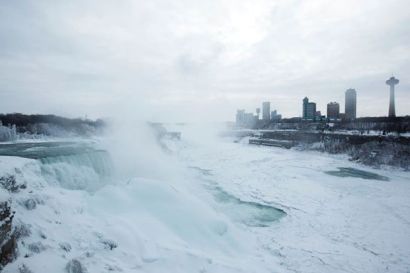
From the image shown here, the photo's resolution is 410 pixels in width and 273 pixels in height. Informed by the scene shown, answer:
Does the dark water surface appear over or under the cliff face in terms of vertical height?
under

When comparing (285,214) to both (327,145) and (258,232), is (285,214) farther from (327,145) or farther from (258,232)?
(327,145)

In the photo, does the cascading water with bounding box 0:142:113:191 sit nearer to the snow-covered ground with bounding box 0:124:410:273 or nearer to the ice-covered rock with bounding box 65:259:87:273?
the snow-covered ground with bounding box 0:124:410:273

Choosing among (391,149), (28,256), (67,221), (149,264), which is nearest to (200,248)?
(149,264)

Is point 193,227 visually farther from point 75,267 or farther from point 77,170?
point 77,170

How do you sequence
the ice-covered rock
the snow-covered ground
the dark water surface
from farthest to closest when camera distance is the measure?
the dark water surface → the snow-covered ground → the ice-covered rock

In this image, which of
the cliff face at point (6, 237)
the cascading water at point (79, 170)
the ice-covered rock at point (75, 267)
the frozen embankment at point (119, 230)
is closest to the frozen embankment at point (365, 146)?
the frozen embankment at point (119, 230)

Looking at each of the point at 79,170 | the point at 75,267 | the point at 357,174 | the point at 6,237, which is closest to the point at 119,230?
the point at 75,267

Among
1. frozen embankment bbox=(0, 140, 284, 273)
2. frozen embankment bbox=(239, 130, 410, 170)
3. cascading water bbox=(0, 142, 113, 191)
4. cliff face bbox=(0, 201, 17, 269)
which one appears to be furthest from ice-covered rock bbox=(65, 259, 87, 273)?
frozen embankment bbox=(239, 130, 410, 170)
